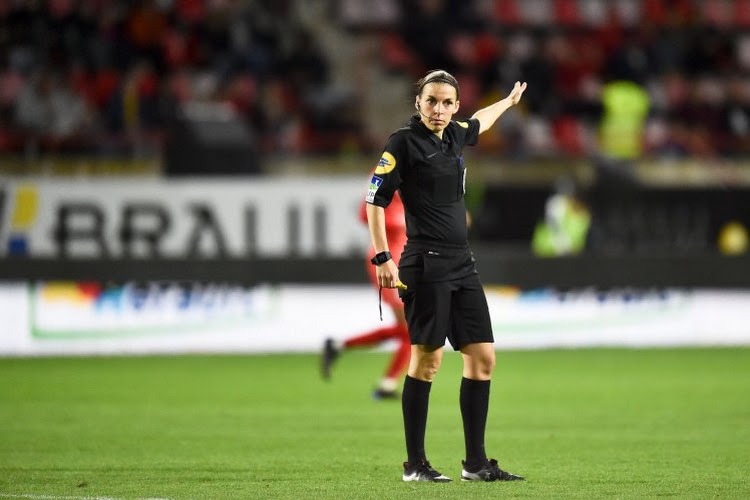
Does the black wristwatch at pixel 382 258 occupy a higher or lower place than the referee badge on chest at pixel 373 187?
lower

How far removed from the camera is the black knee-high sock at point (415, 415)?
290 inches

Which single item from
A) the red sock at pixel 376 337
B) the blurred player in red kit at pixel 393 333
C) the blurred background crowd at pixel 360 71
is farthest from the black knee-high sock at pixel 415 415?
the blurred background crowd at pixel 360 71

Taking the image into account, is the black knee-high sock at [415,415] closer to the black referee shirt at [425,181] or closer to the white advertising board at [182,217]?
the black referee shirt at [425,181]

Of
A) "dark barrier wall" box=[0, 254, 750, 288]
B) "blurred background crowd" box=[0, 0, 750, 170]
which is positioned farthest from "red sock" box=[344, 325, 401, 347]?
"blurred background crowd" box=[0, 0, 750, 170]

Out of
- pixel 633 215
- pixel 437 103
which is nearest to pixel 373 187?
pixel 437 103

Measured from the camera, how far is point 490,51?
23.4 meters

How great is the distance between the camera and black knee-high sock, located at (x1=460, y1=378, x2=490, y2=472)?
7367 millimetres

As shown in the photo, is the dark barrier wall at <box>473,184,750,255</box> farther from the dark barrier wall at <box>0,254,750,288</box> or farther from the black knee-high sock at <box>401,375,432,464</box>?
the black knee-high sock at <box>401,375,432,464</box>

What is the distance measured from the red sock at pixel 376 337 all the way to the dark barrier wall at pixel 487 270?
3729mm

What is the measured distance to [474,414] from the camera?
7375 millimetres

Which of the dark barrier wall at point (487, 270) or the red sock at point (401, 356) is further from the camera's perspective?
the dark barrier wall at point (487, 270)

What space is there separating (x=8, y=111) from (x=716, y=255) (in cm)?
943

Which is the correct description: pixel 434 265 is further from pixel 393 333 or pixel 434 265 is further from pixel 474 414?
pixel 393 333

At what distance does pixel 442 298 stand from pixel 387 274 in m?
0.34
